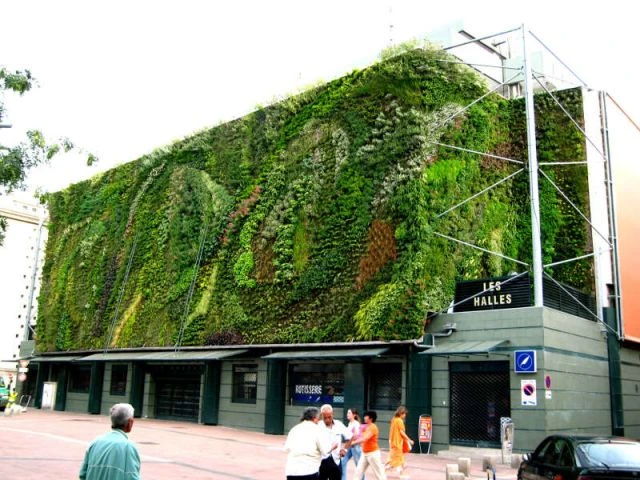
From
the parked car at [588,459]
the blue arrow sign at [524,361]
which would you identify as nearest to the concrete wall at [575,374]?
the blue arrow sign at [524,361]

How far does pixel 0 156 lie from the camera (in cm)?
1446

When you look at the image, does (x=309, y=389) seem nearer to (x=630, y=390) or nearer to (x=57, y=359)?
(x=630, y=390)

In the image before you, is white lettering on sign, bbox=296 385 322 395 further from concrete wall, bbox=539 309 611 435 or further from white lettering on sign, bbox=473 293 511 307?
concrete wall, bbox=539 309 611 435

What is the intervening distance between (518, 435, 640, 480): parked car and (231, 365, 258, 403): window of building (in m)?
17.5

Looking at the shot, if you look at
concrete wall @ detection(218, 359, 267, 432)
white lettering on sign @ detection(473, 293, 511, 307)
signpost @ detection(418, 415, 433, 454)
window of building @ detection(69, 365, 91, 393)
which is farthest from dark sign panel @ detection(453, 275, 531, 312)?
window of building @ detection(69, 365, 91, 393)

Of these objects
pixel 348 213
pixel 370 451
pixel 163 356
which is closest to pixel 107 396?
pixel 163 356

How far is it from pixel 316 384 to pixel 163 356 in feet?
27.2

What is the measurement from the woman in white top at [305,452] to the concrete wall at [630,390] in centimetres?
1854

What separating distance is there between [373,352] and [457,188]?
6799mm

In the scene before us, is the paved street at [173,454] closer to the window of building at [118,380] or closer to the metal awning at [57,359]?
the window of building at [118,380]

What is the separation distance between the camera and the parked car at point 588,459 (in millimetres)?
8607

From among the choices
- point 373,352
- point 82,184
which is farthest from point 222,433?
point 82,184

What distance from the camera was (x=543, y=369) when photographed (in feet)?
61.3

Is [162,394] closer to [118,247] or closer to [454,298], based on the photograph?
[118,247]
